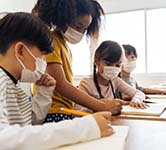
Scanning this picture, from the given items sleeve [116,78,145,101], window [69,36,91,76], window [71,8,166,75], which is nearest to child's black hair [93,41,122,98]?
sleeve [116,78,145,101]

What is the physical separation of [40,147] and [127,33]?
3.36 m

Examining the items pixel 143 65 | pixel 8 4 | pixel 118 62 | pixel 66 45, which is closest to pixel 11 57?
pixel 66 45

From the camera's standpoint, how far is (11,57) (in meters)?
0.76

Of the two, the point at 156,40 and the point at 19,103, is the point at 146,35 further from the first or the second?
the point at 19,103

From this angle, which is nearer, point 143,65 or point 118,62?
point 118,62

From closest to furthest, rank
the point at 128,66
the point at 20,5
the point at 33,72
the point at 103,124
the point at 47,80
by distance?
the point at 103,124 < the point at 33,72 < the point at 47,80 < the point at 128,66 < the point at 20,5

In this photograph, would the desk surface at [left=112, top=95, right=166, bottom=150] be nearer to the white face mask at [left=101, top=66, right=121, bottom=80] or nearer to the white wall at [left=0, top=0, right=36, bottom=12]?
the white face mask at [left=101, top=66, right=121, bottom=80]

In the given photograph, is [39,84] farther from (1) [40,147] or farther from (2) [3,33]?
(1) [40,147]

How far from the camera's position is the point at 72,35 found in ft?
3.97

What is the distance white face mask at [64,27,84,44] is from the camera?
1195 millimetres

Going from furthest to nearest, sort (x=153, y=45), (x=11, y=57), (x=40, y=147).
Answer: (x=153, y=45) → (x=11, y=57) → (x=40, y=147)

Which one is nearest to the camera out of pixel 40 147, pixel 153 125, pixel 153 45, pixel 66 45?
pixel 40 147

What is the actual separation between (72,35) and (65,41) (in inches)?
1.7

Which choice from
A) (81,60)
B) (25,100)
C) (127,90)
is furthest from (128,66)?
(81,60)
